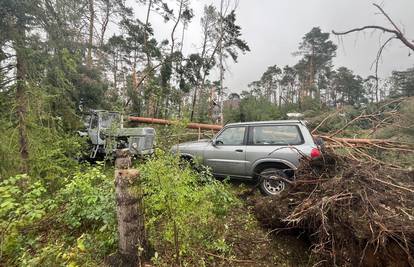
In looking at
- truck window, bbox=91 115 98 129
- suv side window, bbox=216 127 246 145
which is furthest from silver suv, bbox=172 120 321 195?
truck window, bbox=91 115 98 129

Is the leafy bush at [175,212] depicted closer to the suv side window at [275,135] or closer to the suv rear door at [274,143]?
the suv rear door at [274,143]

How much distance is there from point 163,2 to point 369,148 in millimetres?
19145

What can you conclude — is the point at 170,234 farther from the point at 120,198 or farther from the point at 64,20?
the point at 64,20

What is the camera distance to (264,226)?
13.6 ft

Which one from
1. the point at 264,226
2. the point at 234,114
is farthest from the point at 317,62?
the point at 264,226

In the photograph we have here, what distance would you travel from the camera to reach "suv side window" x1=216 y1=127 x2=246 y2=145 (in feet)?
19.9

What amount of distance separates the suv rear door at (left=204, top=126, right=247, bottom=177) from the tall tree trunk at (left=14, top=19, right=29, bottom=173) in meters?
4.00

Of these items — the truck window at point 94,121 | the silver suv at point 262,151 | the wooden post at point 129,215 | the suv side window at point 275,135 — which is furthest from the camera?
the truck window at point 94,121

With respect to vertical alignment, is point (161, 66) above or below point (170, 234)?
above

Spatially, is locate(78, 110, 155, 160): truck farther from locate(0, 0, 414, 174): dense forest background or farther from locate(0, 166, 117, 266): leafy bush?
locate(0, 166, 117, 266): leafy bush

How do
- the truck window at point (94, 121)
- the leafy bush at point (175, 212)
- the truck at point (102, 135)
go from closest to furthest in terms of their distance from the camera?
1. the leafy bush at point (175, 212)
2. the truck at point (102, 135)
3. the truck window at point (94, 121)

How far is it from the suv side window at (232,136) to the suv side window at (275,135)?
0.92 ft

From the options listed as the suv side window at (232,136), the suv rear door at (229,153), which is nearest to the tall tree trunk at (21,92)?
the suv rear door at (229,153)

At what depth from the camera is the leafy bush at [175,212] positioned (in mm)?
2762
